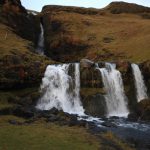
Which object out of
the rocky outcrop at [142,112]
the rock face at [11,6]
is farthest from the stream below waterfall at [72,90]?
the rock face at [11,6]

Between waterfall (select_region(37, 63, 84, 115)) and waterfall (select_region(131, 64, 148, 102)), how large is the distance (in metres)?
9.68

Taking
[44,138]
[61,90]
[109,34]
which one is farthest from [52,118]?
[109,34]

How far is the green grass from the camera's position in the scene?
28438 mm

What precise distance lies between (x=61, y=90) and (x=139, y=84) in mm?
12922

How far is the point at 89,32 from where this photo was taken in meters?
97.0

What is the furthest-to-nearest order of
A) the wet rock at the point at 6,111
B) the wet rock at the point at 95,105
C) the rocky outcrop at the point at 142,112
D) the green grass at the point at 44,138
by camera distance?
1. the wet rock at the point at 95,105
2. the rocky outcrop at the point at 142,112
3. the wet rock at the point at 6,111
4. the green grass at the point at 44,138

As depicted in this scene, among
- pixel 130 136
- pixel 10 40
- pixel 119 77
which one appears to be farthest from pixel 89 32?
pixel 130 136

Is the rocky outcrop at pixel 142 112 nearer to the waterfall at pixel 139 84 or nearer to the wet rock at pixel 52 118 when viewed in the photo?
the waterfall at pixel 139 84

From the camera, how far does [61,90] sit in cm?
5953

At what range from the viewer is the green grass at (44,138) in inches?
1120

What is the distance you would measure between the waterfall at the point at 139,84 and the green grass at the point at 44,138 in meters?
26.6

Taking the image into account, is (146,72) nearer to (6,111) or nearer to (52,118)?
(52,118)

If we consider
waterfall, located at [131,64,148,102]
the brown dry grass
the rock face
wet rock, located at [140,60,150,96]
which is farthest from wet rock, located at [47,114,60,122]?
the rock face

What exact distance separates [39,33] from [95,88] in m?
40.8
